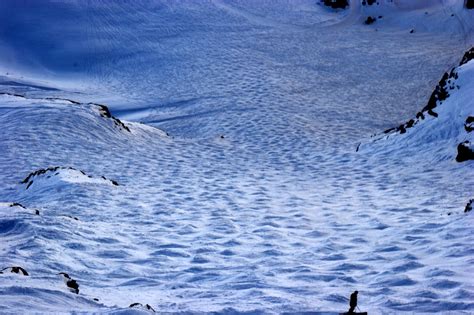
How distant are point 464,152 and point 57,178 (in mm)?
6933

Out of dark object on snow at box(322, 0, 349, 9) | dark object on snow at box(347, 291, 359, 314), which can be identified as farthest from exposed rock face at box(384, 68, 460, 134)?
dark object on snow at box(322, 0, 349, 9)

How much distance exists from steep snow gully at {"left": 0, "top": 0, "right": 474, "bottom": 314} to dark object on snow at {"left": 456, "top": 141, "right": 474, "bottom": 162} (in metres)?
0.02

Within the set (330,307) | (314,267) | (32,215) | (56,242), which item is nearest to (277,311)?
(330,307)

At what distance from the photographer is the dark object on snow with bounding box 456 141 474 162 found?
9555 millimetres

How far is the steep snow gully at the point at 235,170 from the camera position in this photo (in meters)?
4.95

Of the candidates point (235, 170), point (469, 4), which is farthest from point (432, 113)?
point (469, 4)

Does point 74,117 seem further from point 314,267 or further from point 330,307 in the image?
point 330,307

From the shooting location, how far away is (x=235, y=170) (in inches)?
464

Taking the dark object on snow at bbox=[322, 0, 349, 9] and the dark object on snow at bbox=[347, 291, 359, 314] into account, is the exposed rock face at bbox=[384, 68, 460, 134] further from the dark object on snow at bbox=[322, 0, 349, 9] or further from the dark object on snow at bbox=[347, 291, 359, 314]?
the dark object on snow at bbox=[322, 0, 349, 9]

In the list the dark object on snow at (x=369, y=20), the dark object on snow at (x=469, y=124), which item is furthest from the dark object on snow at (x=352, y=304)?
the dark object on snow at (x=369, y=20)

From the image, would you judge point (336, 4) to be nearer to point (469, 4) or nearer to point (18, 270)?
point (469, 4)

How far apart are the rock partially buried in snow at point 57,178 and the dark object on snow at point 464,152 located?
19.6ft

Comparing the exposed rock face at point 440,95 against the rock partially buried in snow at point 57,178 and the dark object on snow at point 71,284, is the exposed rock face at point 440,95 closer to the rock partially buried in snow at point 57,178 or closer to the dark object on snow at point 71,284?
the rock partially buried in snow at point 57,178

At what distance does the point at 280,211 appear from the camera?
323 inches
